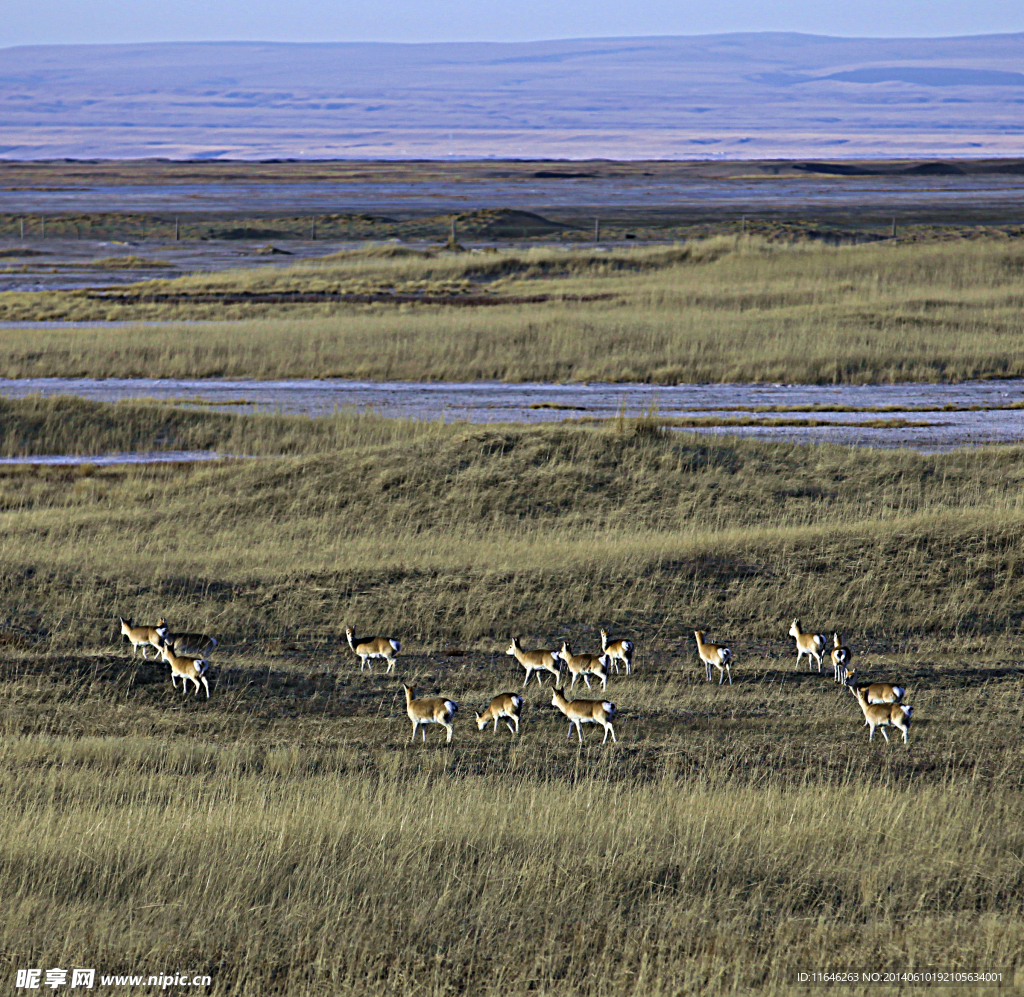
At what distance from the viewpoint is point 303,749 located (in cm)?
1075

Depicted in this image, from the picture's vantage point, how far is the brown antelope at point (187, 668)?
12031 millimetres

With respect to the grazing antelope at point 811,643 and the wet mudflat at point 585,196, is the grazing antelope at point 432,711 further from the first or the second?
the wet mudflat at point 585,196

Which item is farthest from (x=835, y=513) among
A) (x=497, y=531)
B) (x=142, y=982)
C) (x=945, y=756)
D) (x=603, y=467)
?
(x=142, y=982)

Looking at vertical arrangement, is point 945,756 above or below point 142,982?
below

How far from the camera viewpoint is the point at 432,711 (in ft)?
A: 34.5

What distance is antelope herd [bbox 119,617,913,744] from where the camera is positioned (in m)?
10.5

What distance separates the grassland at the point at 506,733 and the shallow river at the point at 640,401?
3379 millimetres

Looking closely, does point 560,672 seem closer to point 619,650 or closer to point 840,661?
point 619,650

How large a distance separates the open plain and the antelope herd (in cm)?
19

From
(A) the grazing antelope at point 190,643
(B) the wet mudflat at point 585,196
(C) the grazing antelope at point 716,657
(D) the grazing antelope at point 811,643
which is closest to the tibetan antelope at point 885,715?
(C) the grazing antelope at point 716,657

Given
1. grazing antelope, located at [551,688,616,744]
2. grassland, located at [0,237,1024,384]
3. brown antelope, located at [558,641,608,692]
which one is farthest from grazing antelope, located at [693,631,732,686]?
grassland, located at [0,237,1024,384]

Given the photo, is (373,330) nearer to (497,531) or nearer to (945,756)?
(497,531)

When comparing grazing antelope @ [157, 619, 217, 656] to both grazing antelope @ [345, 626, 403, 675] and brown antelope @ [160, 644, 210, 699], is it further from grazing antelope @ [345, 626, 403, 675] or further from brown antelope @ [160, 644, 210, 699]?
grazing antelope @ [345, 626, 403, 675]

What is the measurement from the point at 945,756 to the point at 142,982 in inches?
265
